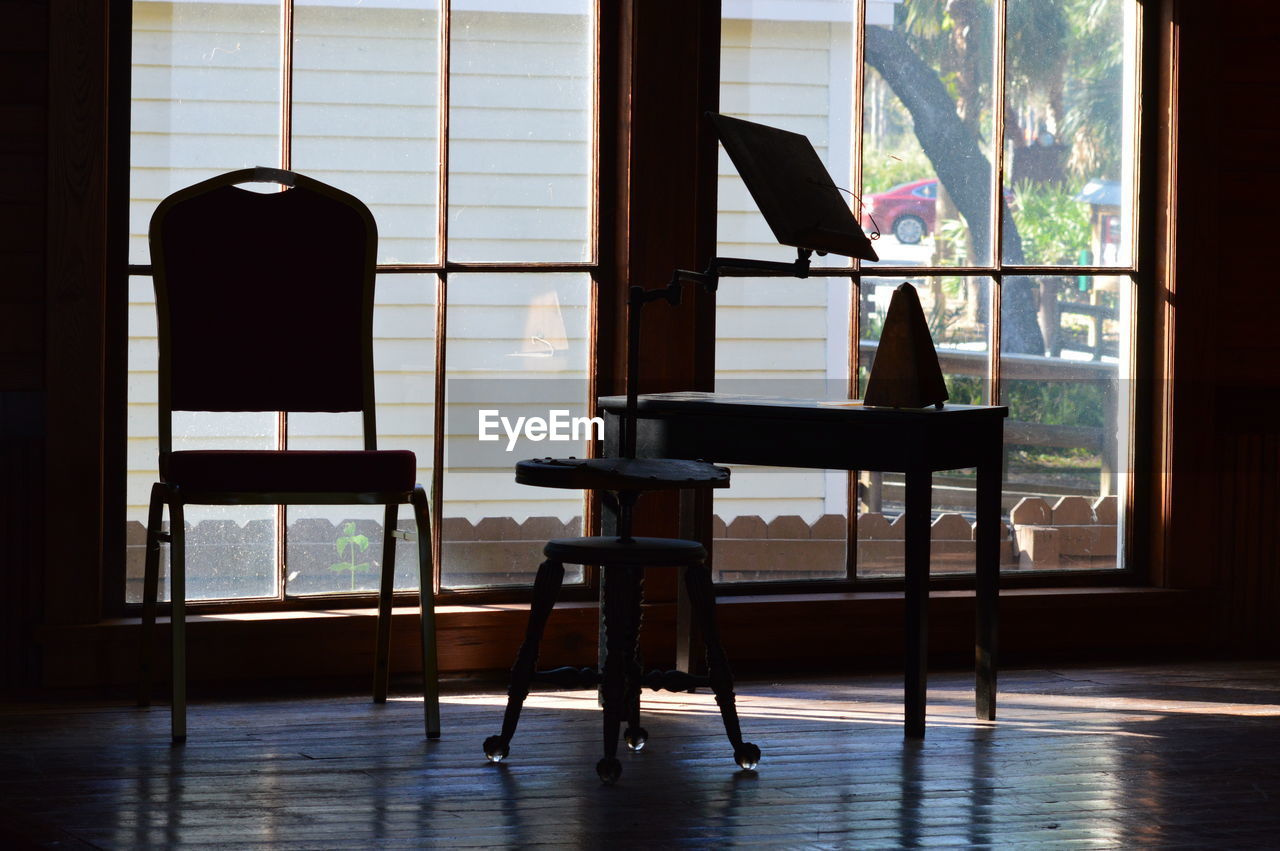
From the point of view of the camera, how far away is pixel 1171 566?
4527 mm

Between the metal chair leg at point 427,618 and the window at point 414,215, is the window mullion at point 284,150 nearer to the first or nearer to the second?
the window at point 414,215

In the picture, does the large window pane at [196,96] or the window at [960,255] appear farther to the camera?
the window at [960,255]

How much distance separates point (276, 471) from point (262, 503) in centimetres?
7

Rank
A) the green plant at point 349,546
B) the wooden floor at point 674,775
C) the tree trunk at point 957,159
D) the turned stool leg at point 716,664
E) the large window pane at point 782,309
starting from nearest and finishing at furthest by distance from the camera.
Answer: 1. the wooden floor at point 674,775
2. the turned stool leg at point 716,664
3. the green plant at point 349,546
4. the large window pane at point 782,309
5. the tree trunk at point 957,159

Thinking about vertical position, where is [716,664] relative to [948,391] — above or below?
below

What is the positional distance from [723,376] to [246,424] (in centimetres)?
122

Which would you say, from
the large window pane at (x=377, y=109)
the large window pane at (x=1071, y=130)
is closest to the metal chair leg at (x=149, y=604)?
the large window pane at (x=377, y=109)

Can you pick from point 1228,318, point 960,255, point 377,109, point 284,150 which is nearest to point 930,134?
point 960,255

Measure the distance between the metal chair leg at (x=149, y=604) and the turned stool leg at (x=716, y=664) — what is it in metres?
1.23

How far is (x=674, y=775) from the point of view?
314 cm

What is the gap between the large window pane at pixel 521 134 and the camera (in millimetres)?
4043

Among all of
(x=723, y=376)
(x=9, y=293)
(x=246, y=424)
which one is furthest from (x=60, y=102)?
(x=723, y=376)

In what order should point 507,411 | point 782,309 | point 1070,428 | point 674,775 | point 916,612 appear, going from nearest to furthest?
point 674,775 < point 916,612 < point 507,411 < point 782,309 < point 1070,428

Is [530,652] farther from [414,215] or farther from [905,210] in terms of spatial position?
[905,210]
